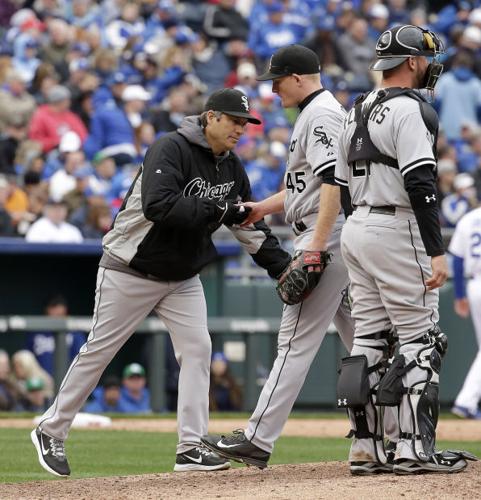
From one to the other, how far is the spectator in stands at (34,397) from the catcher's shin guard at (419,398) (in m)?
6.78

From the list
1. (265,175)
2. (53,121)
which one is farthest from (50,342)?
(265,175)

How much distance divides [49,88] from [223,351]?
15.7 ft

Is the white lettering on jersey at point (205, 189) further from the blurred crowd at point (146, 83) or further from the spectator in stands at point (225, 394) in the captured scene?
the blurred crowd at point (146, 83)

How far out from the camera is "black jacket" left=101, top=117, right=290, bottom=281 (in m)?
6.66

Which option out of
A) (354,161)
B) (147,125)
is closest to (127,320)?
(354,161)

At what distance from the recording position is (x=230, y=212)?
6855mm

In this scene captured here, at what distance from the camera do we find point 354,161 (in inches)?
246

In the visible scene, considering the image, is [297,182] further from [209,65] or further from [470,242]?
[209,65]

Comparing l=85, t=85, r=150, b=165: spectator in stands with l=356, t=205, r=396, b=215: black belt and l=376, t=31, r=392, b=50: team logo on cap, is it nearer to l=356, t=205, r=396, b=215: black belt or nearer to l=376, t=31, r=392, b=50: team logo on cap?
l=376, t=31, r=392, b=50: team logo on cap

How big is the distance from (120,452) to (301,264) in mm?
2809

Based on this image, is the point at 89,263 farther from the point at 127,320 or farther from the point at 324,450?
the point at 127,320

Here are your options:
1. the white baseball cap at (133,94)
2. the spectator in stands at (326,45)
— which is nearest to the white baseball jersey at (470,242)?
the white baseball cap at (133,94)

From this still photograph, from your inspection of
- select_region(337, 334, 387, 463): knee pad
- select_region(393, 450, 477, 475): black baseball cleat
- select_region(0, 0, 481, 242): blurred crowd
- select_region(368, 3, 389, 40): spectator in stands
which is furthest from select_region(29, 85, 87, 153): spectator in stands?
select_region(393, 450, 477, 475): black baseball cleat

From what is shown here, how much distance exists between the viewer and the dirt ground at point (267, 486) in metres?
5.52
